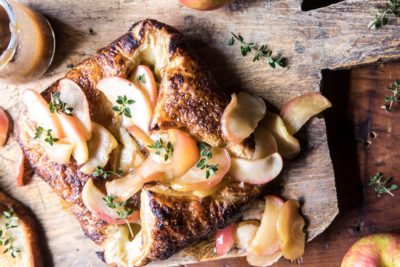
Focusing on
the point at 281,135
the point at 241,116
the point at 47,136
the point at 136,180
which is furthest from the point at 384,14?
the point at 47,136

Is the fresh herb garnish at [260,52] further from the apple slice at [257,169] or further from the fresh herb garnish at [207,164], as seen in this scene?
the fresh herb garnish at [207,164]

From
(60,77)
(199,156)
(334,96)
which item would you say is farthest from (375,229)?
(60,77)

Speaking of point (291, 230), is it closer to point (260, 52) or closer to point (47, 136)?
point (260, 52)

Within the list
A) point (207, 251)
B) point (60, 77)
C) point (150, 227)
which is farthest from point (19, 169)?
point (207, 251)

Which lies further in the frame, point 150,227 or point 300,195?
point 300,195

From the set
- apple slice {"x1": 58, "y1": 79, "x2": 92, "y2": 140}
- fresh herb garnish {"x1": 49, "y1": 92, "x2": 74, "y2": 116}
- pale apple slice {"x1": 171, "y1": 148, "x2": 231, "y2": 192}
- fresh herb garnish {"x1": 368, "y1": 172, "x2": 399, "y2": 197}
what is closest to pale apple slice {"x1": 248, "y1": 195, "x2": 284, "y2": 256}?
pale apple slice {"x1": 171, "y1": 148, "x2": 231, "y2": 192}

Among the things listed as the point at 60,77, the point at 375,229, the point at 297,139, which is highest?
the point at 60,77

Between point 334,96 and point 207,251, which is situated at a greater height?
point 334,96

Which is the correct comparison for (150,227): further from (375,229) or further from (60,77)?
(375,229)
